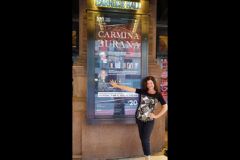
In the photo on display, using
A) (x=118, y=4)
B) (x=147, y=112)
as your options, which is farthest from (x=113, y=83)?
(x=118, y=4)

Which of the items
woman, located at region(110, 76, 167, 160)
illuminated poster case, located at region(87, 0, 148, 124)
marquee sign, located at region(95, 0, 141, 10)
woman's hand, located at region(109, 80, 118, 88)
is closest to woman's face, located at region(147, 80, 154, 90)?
woman, located at region(110, 76, 167, 160)

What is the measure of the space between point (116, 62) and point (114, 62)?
4 centimetres

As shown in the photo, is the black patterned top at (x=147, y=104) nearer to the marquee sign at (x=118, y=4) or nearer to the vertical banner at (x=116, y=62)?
the vertical banner at (x=116, y=62)

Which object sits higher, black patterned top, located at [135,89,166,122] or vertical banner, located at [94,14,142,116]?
vertical banner, located at [94,14,142,116]

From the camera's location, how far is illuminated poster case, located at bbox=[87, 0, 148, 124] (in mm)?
3346

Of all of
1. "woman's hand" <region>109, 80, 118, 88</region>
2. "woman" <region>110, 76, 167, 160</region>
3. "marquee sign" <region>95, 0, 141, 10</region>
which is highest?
"marquee sign" <region>95, 0, 141, 10</region>

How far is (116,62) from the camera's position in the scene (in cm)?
348

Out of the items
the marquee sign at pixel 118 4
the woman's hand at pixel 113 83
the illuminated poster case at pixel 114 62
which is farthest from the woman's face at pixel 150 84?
the marquee sign at pixel 118 4

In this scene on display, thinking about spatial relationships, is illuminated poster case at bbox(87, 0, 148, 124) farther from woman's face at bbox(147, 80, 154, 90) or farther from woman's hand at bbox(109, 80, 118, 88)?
woman's face at bbox(147, 80, 154, 90)

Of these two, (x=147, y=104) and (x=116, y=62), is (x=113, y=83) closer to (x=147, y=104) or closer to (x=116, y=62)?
(x=116, y=62)
